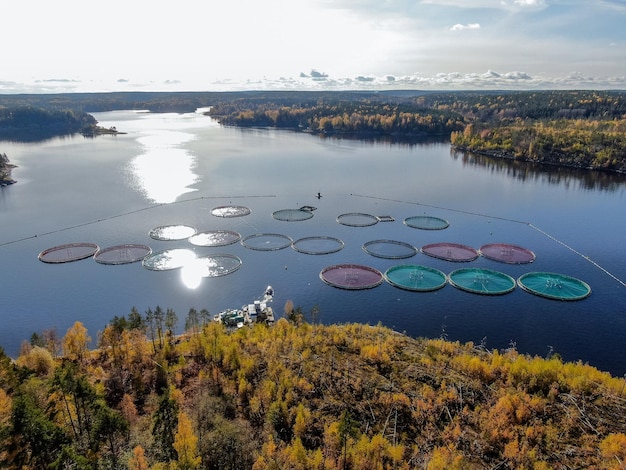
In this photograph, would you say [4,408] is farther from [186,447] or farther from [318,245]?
[318,245]

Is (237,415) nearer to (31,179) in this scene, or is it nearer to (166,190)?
(166,190)

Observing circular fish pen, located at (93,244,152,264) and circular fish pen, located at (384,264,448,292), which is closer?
circular fish pen, located at (384,264,448,292)

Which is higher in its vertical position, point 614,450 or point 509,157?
point 509,157

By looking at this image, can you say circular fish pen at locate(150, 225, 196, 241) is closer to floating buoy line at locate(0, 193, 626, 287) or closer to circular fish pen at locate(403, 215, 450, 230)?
floating buoy line at locate(0, 193, 626, 287)

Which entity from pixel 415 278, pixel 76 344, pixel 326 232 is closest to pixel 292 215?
pixel 326 232

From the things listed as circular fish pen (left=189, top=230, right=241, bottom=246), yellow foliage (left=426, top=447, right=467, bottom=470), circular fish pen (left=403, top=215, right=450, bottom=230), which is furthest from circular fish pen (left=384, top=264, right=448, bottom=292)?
yellow foliage (left=426, top=447, right=467, bottom=470)

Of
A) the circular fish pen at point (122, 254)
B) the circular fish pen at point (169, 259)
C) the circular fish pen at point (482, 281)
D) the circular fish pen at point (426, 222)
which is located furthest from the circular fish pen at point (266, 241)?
the circular fish pen at point (482, 281)

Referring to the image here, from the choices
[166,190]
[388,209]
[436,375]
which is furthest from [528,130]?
[436,375]
